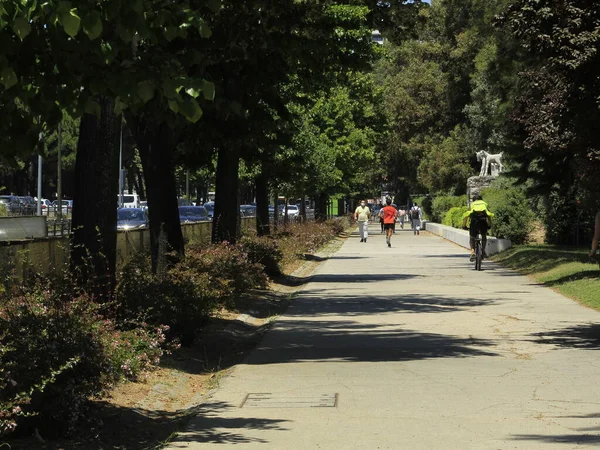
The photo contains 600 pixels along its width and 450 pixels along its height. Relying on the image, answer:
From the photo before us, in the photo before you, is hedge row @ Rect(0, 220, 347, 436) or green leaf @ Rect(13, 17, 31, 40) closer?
green leaf @ Rect(13, 17, 31, 40)

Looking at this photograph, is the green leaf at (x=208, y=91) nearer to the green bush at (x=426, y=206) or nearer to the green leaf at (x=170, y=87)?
the green leaf at (x=170, y=87)

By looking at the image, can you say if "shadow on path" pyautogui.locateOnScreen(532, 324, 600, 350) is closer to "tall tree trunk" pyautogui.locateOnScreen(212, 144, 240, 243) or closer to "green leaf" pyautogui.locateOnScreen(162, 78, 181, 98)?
"green leaf" pyautogui.locateOnScreen(162, 78, 181, 98)

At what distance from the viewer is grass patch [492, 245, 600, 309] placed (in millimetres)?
19922

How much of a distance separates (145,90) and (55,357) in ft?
9.40

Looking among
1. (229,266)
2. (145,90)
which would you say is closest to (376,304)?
(229,266)

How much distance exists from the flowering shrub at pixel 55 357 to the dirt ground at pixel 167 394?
0.16 meters

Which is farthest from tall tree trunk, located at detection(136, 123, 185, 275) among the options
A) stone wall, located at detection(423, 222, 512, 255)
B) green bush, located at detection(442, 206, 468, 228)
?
green bush, located at detection(442, 206, 468, 228)

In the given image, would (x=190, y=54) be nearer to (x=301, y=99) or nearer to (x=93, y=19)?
(x=93, y=19)

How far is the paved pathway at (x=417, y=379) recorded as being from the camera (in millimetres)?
8180

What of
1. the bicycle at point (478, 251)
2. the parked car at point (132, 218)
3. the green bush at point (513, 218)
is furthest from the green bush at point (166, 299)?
the parked car at point (132, 218)

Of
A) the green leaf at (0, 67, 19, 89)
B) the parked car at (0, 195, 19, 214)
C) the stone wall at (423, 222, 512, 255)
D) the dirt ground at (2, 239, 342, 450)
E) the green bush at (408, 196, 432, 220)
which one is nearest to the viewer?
the green leaf at (0, 67, 19, 89)

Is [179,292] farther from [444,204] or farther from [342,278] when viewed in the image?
[444,204]

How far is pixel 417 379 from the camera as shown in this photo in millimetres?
10766

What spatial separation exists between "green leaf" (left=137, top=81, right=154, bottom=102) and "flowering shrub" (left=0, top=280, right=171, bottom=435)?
7.20 ft
